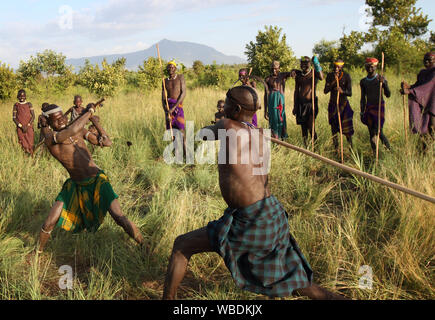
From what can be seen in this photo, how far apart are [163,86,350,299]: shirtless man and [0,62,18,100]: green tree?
1244cm

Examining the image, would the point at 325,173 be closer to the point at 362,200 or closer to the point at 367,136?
the point at 362,200

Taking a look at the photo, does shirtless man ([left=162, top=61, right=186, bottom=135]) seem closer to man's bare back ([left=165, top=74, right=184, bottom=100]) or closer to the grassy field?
man's bare back ([left=165, top=74, right=184, bottom=100])

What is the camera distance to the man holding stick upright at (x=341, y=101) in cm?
541

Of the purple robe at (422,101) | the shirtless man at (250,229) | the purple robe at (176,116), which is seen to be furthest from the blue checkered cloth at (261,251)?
the purple robe at (176,116)

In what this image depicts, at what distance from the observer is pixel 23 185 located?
4.63m

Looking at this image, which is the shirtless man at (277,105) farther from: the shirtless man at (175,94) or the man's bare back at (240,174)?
the man's bare back at (240,174)

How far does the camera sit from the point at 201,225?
10.9 ft

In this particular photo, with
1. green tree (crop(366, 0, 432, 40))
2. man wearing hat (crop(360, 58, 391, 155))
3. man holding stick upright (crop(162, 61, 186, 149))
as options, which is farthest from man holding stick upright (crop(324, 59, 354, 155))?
green tree (crop(366, 0, 432, 40))

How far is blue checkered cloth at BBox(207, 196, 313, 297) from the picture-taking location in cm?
198

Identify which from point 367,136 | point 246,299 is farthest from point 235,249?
point 367,136

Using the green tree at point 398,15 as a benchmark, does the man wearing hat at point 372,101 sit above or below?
below

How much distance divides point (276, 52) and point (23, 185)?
10.4 metres

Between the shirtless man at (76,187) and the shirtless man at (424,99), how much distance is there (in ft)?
13.7

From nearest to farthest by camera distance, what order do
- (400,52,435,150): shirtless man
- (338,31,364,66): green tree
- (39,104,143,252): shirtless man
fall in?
(39,104,143,252): shirtless man → (400,52,435,150): shirtless man → (338,31,364,66): green tree
